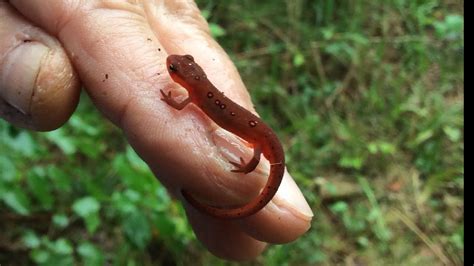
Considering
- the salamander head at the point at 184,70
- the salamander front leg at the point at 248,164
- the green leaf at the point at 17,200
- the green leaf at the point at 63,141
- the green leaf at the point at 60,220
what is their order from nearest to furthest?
1. the salamander front leg at the point at 248,164
2. the salamander head at the point at 184,70
3. the green leaf at the point at 17,200
4. the green leaf at the point at 63,141
5. the green leaf at the point at 60,220

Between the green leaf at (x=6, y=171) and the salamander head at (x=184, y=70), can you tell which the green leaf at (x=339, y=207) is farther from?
the green leaf at (x=6, y=171)

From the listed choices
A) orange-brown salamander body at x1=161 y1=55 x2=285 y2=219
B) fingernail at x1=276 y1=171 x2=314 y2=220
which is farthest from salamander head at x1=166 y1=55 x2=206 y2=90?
fingernail at x1=276 y1=171 x2=314 y2=220

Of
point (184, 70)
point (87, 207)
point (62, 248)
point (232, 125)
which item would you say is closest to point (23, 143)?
point (87, 207)

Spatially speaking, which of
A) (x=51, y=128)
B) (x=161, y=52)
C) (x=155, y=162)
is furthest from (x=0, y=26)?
(x=155, y=162)

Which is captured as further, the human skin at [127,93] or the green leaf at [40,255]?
the green leaf at [40,255]

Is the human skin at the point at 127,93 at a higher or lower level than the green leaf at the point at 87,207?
higher

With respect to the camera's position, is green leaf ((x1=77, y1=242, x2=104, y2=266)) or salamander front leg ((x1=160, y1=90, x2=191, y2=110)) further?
green leaf ((x1=77, y1=242, x2=104, y2=266))

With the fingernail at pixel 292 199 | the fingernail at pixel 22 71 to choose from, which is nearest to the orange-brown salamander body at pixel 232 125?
the fingernail at pixel 292 199

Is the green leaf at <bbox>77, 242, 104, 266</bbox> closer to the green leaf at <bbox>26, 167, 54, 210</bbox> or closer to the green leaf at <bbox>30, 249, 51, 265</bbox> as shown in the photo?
the green leaf at <bbox>30, 249, 51, 265</bbox>
